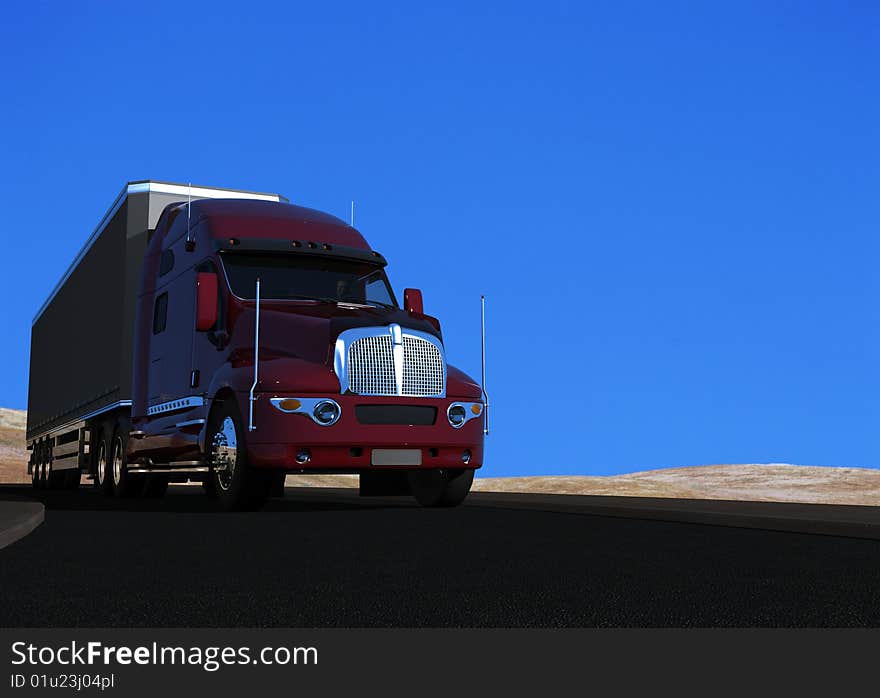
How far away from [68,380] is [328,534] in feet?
40.7

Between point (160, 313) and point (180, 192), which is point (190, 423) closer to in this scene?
point (160, 313)

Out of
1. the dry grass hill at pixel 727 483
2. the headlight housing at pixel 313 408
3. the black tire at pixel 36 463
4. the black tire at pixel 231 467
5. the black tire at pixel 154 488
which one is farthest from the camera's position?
the dry grass hill at pixel 727 483

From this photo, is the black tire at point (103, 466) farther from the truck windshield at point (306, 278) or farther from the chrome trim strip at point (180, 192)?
the truck windshield at point (306, 278)

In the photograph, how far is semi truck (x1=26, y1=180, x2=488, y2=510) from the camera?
12.2 meters

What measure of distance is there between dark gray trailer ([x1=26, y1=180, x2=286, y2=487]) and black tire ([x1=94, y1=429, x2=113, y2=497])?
1.05 feet

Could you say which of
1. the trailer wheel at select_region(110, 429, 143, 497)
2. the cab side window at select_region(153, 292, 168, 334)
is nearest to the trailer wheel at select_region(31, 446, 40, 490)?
the trailer wheel at select_region(110, 429, 143, 497)

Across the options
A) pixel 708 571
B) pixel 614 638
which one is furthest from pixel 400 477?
pixel 614 638

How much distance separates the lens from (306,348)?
12.5 m

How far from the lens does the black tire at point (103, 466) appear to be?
17875mm

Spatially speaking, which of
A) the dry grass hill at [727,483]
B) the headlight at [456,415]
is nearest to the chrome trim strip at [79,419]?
the headlight at [456,415]

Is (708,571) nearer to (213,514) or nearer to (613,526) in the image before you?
(613,526)

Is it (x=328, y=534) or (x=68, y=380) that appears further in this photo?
(x=68, y=380)

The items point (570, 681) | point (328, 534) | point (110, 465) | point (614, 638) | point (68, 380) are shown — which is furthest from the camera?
point (68, 380)

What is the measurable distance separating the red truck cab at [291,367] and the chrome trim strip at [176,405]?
2 centimetres
